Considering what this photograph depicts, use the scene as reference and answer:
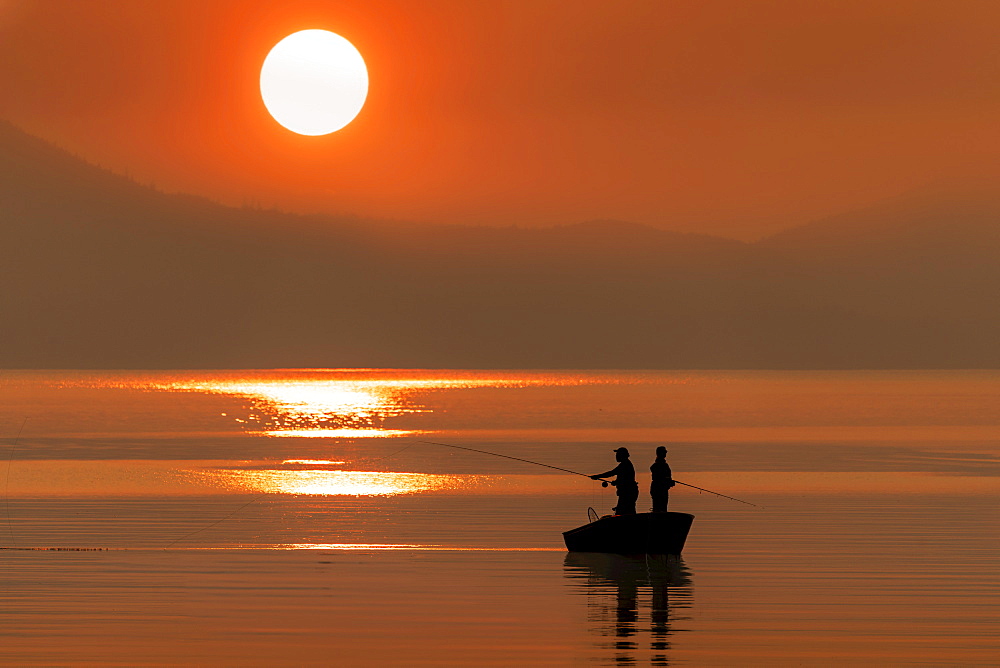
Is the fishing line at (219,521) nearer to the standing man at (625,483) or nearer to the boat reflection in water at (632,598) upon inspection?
the boat reflection in water at (632,598)

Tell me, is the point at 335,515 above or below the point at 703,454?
below

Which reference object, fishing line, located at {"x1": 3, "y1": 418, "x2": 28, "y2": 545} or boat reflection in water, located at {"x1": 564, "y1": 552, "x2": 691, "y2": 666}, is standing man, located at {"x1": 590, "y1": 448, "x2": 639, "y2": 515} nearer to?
boat reflection in water, located at {"x1": 564, "y1": 552, "x2": 691, "y2": 666}

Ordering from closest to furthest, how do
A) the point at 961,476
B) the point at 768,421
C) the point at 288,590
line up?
the point at 288,590 < the point at 961,476 < the point at 768,421

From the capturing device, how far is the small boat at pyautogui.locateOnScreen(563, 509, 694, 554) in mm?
30609

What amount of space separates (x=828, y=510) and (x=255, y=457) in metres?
34.0

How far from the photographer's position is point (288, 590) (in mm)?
26766

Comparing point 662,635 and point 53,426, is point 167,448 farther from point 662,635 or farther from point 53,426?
point 662,635

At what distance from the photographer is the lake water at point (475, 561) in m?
21.7

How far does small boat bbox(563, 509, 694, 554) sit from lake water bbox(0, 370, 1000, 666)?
346 millimetres

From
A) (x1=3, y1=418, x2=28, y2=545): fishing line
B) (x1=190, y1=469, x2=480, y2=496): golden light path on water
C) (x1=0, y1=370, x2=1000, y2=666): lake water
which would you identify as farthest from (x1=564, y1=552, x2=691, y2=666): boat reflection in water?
(x1=190, y1=469, x2=480, y2=496): golden light path on water

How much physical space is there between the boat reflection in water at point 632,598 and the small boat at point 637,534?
25 centimetres

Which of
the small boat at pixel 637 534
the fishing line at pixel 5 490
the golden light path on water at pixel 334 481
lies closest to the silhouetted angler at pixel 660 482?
the small boat at pixel 637 534

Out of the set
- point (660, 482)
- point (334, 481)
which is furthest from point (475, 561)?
point (334, 481)

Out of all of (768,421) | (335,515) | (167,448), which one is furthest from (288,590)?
(768,421)
